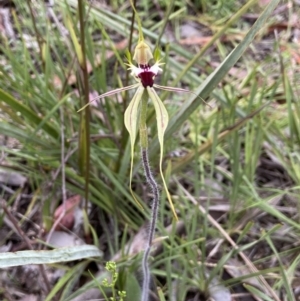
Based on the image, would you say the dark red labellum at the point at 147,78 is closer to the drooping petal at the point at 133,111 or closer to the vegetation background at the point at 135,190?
the drooping petal at the point at 133,111

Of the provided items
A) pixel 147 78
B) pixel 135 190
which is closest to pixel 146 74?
pixel 147 78

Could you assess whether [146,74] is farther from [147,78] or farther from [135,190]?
[135,190]

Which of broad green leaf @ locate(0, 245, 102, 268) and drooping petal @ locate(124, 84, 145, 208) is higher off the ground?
drooping petal @ locate(124, 84, 145, 208)

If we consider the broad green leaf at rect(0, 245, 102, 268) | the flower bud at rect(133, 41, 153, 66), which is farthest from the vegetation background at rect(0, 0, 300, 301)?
the flower bud at rect(133, 41, 153, 66)

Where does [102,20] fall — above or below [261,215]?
above

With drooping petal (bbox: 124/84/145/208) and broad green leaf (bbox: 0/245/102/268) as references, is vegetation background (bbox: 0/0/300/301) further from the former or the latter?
drooping petal (bbox: 124/84/145/208)

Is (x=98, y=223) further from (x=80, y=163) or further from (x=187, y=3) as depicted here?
(x=187, y=3)

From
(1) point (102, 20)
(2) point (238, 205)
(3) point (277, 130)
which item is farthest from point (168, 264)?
(1) point (102, 20)

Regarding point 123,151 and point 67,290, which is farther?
point 123,151

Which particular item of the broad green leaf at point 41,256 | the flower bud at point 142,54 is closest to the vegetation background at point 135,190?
the broad green leaf at point 41,256
